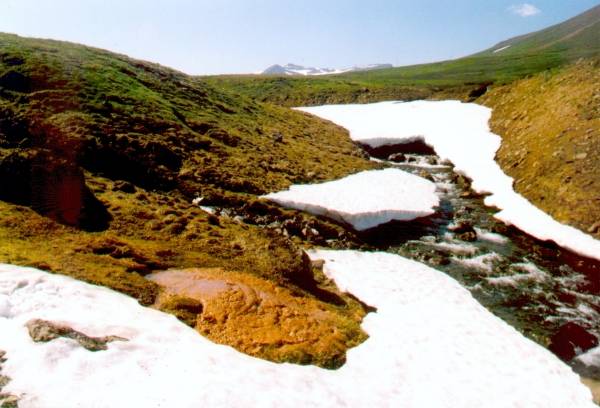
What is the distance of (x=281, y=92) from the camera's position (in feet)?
254

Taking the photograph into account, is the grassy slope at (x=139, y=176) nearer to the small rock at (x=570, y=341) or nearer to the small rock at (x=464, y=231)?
the small rock at (x=464, y=231)

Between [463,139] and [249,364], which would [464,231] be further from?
[463,139]

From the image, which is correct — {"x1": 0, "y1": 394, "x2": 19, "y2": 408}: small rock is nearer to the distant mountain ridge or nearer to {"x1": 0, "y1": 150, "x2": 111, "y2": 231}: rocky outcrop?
{"x1": 0, "y1": 150, "x2": 111, "y2": 231}: rocky outcrop

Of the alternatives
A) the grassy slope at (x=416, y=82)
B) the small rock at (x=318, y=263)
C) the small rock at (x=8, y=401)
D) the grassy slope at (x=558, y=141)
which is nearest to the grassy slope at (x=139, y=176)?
the small rock at (x=318, y=263)

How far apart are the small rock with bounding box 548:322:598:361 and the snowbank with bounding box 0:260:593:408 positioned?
695 millimetres

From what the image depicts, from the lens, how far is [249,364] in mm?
8781

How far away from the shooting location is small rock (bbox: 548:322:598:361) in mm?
12078

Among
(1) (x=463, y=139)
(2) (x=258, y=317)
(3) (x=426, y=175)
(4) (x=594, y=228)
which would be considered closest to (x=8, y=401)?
(2) (x=258, y=317)

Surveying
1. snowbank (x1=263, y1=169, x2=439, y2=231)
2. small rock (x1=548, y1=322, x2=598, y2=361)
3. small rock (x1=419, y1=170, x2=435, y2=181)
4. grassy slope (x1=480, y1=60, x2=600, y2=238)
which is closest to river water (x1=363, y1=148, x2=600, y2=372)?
small rock (x1=548, y1=322, x2=598, y2=361)

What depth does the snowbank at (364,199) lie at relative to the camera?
20.2 metres

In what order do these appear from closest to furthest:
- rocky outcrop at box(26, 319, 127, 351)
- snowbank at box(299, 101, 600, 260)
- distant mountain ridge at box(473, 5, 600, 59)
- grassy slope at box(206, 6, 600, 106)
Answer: rocky outcrop at box(26, 319, 127, 351)
snowbank at box(299, 101, 600, 260)
grassy slope at box(206, 6, 600, 106)
distant mountain ridge at box(473, 5, 600, 59)

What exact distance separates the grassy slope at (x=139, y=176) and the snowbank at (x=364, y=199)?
1.05 metres

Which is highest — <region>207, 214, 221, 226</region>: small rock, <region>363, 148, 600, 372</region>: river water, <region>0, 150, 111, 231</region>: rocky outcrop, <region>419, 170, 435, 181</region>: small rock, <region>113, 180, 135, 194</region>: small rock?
<region>0, 150, 111, 231</region>: rocky outcrop

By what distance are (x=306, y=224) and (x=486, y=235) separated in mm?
8572
